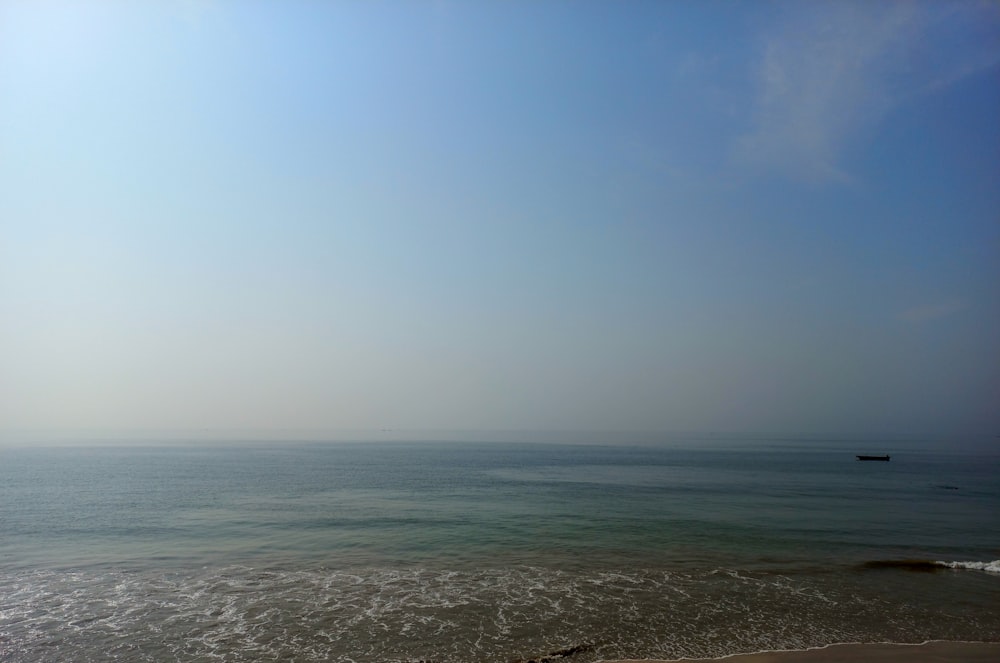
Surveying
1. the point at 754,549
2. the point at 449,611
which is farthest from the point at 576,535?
the point at 449,611

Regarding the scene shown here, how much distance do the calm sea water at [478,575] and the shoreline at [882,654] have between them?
60cm

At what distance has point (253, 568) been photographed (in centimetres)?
2784

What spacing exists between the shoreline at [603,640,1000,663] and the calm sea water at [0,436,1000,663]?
603 millimetres

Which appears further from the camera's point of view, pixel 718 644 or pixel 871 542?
pixel 871 542

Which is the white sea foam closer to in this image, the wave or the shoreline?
the wave

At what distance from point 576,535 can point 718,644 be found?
18971 mm

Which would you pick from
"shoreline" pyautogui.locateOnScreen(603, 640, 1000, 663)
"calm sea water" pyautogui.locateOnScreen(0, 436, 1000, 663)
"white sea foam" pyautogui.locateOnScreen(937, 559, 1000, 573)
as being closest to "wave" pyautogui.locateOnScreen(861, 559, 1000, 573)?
"white sea foam" pyautogui.locateOnScreen(937, 559, 1000, 573)

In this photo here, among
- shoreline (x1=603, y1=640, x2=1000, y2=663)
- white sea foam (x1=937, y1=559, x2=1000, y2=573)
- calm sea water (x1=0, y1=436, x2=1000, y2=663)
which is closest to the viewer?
shoreline (x1=603, y1=640, x2=1000, y2=663)

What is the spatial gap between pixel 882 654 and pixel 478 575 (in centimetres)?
1638

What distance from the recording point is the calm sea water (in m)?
18.5

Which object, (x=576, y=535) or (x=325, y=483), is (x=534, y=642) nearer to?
(x=576, y=535)

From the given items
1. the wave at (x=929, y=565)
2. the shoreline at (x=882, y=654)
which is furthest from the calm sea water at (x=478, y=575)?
the shoreline at (x=882, y=654)

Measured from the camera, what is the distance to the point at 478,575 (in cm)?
2661

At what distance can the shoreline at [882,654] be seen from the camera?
16.5 metres
